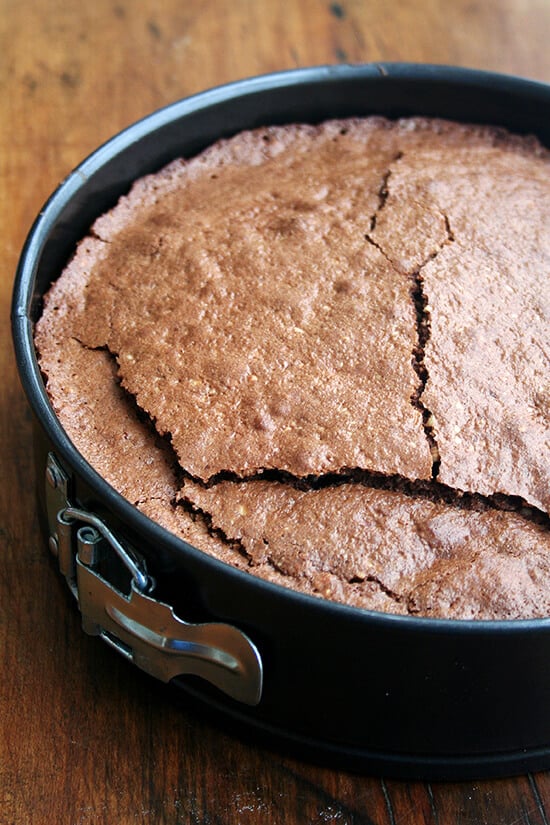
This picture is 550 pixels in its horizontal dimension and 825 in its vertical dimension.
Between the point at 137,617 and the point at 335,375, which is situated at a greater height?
the point at 335,375

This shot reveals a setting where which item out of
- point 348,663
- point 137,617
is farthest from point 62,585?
point 348,663

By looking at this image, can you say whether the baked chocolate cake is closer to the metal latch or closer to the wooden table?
the metal latch

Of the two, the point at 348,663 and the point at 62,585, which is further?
the point at 62,585

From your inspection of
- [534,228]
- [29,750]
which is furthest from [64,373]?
[534,228]

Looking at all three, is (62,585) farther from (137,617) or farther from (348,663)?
(348,663)

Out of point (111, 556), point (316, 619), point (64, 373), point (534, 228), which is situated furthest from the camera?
point (534, 228)

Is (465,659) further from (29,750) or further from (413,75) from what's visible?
(413,75)

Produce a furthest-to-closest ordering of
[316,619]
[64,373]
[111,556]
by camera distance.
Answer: [64,373]
[111,556]
[316,619]
